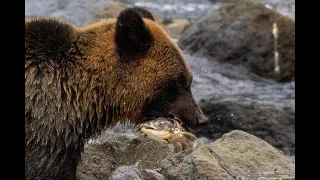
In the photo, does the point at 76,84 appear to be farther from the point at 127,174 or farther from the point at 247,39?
the point at 247,39

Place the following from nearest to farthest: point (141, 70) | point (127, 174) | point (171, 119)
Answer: point (127, 174) → point (141, 70) → point (171, 119)

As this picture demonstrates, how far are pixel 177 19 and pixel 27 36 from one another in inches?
597

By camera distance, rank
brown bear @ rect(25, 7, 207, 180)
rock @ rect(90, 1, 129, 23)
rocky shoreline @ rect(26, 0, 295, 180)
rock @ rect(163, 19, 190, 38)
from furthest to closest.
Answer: rock @ rect(90, 1, 129, 23) < rock @ rect(163, 19, 190, 38) < rocky shoreline @ rect(26, 0, 295, 180) < brown bear @ rect(25, 7, 207, 180)

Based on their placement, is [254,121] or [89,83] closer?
[89,83]

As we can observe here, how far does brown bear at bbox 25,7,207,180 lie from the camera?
5.23 meters

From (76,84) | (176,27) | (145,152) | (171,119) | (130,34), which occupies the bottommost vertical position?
(176,27)

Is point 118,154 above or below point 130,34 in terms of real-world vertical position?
below

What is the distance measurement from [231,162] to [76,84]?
1.48 meters

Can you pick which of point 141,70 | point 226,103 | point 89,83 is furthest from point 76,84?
point 226,103

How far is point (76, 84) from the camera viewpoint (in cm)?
540

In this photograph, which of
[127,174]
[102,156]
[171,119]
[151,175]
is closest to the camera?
[127,174]

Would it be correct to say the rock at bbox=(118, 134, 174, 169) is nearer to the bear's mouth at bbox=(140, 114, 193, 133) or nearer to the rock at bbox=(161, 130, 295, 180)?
the bear's mouth at bbox=(140, 114, 193, 133)

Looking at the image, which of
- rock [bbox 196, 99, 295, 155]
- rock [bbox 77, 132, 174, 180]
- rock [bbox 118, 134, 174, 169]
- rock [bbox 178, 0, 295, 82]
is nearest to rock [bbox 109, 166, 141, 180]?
rock [bbox 77, 132, 174, 180]

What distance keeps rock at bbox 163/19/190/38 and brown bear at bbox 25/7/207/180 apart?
40.0 ft
